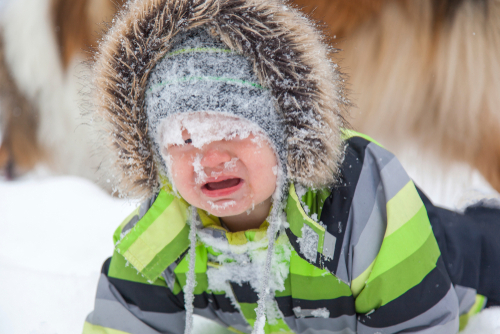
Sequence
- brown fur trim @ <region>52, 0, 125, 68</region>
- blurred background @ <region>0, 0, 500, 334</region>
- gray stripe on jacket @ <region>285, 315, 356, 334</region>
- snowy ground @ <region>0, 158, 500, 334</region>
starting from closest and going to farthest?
gray stripe on jacket @ <region>285, 315, 356, 334</region> < snowy ground @ <region>0, 158, 500, 334</region> < blurred background @ <region>0, 0, 500, 334</region> < brown fur trim @ <region>52, 0, 125, 68</region>

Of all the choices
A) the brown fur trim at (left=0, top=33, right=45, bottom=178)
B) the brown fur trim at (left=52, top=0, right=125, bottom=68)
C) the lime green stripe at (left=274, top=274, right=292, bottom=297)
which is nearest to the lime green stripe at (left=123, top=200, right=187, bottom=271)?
the lime green stripe at (left=274, top=274, right=292, bottom=297)

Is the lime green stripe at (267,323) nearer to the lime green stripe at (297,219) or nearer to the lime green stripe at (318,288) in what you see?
the lime green stripe at (318,288)

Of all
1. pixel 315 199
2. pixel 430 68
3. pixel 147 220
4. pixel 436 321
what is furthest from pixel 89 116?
pixel 430 68

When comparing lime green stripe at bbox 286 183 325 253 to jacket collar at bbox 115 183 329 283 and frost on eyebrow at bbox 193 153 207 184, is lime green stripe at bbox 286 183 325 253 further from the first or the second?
frost on eyebrow at bbox 193 153 207 184

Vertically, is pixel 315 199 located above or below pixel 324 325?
above

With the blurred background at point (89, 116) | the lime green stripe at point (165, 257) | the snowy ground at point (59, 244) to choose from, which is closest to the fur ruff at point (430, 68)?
the blurred background at point (89, 116)

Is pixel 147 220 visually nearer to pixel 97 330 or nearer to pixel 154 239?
pixel 154 239

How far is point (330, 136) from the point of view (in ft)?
2.11

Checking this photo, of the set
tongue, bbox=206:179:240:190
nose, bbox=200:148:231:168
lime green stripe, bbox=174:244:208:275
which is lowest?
lime green stripe, bbox=174:244:208:275

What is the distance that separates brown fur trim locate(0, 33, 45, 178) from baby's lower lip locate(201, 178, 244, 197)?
118 centimetres

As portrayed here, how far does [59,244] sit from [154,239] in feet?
2.37

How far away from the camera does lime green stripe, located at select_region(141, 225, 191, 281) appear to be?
2.36ft

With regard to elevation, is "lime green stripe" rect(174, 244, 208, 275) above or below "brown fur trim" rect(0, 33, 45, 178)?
above

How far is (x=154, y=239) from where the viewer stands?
720 mm
